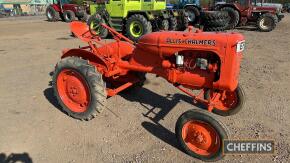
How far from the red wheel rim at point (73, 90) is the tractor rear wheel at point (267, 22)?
1433cm

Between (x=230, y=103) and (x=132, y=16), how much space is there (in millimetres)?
8560

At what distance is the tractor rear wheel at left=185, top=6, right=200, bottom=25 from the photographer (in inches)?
683

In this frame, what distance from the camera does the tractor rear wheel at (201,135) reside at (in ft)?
11.7

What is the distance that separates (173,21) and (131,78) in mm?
9087

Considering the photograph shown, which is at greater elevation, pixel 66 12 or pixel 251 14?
pixel 66 12

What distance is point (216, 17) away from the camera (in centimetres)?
1590

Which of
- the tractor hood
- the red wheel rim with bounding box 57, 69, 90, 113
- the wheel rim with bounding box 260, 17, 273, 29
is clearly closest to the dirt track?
the red wheel rim with bounding box 57, 69, 90, 113

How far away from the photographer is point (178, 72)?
423cm

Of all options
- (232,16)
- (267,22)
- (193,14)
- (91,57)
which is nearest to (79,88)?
(91,57)

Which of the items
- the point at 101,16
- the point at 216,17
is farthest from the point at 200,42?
the point at 216,17

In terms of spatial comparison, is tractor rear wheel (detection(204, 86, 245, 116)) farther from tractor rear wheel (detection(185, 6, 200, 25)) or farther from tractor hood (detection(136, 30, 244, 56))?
tractor rear wheel (detection(185, 6, 200, 25))

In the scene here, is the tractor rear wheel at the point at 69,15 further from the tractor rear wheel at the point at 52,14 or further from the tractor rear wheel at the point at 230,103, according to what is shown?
the tractor rear wheel at the point at 230,103

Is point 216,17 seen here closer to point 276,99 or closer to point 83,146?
point 276,99

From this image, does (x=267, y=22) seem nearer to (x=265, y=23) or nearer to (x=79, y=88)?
(x=265, y=23)
